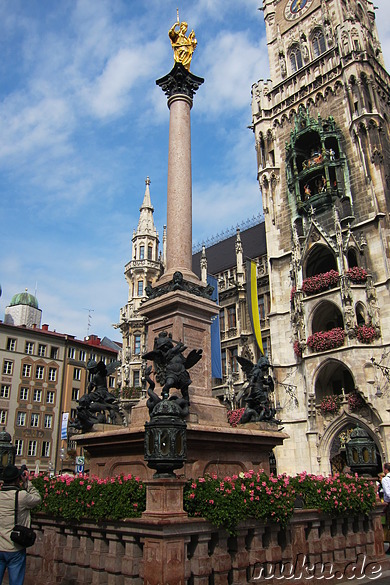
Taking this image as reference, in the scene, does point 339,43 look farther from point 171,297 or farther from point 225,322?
point 171,297

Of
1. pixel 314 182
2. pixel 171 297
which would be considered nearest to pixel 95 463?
pixel 171 297

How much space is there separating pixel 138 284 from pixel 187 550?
44774 millimetres

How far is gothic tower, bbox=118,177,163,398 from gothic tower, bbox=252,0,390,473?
51.9 ft

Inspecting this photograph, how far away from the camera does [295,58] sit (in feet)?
136

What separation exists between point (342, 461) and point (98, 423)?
2175cm

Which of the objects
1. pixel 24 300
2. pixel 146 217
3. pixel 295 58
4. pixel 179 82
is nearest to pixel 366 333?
pixel 179 82

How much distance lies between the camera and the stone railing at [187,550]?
21.2ft

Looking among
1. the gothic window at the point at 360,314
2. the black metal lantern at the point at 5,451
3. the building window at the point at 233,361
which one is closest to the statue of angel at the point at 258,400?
the black metal lantern at the point at 5,451

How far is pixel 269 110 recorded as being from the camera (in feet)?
134

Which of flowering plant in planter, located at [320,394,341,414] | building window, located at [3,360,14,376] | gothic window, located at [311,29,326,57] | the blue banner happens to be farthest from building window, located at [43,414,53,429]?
gothic window, located at [311,29,326,57]

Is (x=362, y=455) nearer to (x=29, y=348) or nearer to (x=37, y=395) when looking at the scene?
(x=37, y=395)

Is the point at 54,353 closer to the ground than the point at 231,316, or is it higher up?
higher up

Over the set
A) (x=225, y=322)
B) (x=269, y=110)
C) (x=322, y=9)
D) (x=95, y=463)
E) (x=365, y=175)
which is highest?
(x=322, y=9)

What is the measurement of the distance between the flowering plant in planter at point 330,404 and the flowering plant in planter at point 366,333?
3.88m
